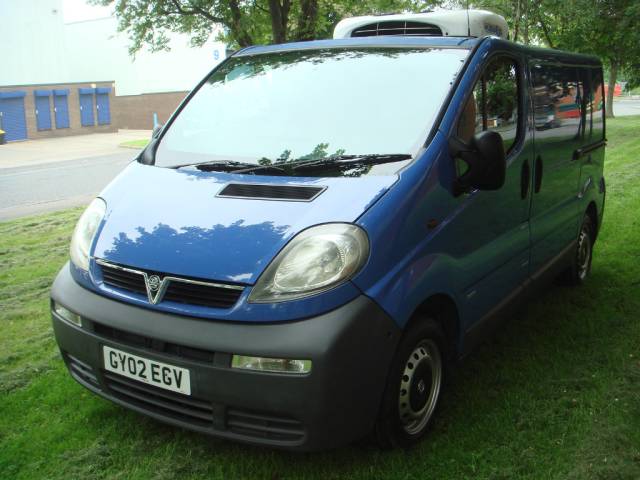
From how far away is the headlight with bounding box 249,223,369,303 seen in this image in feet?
8.74

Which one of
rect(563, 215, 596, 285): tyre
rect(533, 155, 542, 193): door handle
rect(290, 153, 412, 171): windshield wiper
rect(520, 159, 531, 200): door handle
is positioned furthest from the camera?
rect(563, 215, 596, 285): tyre

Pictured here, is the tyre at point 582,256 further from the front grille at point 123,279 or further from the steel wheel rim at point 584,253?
the front grille at point 123,279

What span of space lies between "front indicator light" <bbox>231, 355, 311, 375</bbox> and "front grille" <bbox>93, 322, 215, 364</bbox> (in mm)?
125

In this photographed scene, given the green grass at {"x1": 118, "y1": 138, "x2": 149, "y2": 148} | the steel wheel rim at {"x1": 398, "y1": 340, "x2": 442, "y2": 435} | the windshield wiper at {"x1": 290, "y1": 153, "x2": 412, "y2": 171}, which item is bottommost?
the green grass at {"x1": 118, "y1": 138, "x2": 149, "y2": 148}

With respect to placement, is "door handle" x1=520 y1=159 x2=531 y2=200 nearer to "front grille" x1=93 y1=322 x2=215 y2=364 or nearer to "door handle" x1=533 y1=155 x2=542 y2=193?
"door handle" x1=533 y1=155 x2=542 y2=193

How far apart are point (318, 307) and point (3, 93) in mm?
36312

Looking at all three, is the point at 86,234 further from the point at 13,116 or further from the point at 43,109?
the point at 43,109

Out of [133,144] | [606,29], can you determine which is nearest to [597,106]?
[606,29]

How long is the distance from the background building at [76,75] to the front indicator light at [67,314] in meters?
29.0

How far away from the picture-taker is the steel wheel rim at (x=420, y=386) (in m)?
3.07

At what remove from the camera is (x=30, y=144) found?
33.4 meters

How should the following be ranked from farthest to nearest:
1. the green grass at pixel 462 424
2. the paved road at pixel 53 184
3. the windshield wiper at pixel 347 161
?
the paved road at pixel 53 184, the windshield wiper at pixel 347 161, the green grass at pixel 462 424

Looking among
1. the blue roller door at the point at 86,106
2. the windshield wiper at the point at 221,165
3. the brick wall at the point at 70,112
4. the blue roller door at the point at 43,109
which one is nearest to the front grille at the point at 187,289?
the windshield wiper at the point at 221,165

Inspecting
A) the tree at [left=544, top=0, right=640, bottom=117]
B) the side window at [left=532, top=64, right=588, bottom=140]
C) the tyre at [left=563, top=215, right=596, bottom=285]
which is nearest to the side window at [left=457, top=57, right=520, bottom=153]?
the side window at [left=532, top=64, right=588, bottom=140]
